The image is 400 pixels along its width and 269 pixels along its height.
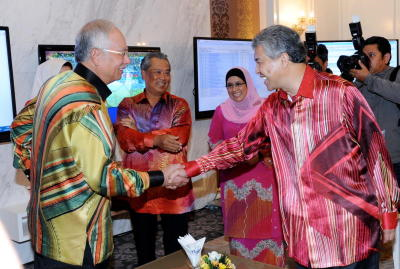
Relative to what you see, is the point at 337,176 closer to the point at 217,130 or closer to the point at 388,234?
the point at 388,234

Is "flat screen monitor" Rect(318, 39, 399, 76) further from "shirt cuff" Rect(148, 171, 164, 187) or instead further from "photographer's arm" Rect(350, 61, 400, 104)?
"shirt cuff" Rect(148, 171, 164, 187)

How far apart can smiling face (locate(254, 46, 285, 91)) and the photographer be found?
77.2 inches

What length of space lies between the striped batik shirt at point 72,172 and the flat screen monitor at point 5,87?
2.01 m

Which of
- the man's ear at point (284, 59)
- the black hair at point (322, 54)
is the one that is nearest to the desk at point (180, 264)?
the man's ear at point (284, 59)

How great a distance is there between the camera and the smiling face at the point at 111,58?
207 centimetres

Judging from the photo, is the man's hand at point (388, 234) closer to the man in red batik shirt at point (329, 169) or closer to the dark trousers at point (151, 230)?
the man in red batik shirt at point (329, 169)

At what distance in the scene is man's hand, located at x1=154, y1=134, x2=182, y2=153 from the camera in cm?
317

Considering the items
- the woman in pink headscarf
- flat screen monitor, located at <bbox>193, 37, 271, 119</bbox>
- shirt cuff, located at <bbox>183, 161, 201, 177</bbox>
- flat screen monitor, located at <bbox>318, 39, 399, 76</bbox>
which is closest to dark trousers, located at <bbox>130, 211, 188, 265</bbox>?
the woman in pink headscarf

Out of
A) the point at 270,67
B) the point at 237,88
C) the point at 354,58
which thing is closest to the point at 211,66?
the point at 354,58

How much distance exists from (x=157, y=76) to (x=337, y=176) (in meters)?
1.74

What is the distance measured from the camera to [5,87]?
150 inches

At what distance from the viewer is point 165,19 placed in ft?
17.4

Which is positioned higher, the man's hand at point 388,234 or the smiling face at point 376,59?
the smiling face at point 376,59

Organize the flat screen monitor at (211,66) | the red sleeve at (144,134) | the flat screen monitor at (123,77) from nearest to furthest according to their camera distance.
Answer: the red sleeve at (144,134), the flat screen monitor at (123,77), the flat screen monitor at (211,66)
